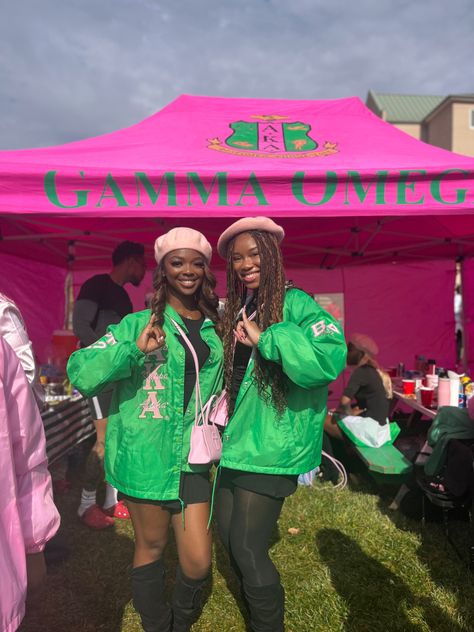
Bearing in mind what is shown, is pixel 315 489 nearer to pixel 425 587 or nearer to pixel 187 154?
pixel 425 587

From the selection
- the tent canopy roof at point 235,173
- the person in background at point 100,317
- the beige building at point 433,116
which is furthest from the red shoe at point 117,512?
the beige building at point 433,116

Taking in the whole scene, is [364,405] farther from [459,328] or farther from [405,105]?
[405,105]

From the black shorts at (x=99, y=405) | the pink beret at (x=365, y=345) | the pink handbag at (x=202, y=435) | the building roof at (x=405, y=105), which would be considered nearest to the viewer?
→ the pink handbag at (x=202, y=435)

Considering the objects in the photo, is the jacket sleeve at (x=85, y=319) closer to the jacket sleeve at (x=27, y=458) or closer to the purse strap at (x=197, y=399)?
the purse strap at (x=197, y=399)

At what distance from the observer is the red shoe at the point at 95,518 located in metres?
3.46

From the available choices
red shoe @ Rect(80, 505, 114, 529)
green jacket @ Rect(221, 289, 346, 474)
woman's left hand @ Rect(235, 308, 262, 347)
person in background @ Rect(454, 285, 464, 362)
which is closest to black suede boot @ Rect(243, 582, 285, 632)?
green jacket @ Rect(221, 289, 346, 474)

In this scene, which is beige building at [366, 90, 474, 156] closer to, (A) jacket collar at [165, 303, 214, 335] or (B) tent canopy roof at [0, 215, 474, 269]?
(B) tent canopy roof at [0, 215, 474, 269]

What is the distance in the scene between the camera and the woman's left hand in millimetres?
1787

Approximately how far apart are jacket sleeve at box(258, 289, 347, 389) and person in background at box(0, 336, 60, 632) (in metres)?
0.87

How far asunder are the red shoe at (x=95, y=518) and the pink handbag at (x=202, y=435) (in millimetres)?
2123

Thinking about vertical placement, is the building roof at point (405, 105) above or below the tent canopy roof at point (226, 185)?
above

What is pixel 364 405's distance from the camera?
186 inches

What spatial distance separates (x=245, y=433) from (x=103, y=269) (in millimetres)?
5932

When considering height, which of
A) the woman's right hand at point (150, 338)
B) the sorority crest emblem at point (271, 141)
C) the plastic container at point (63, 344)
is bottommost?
the plastic container at point (63, 344)
